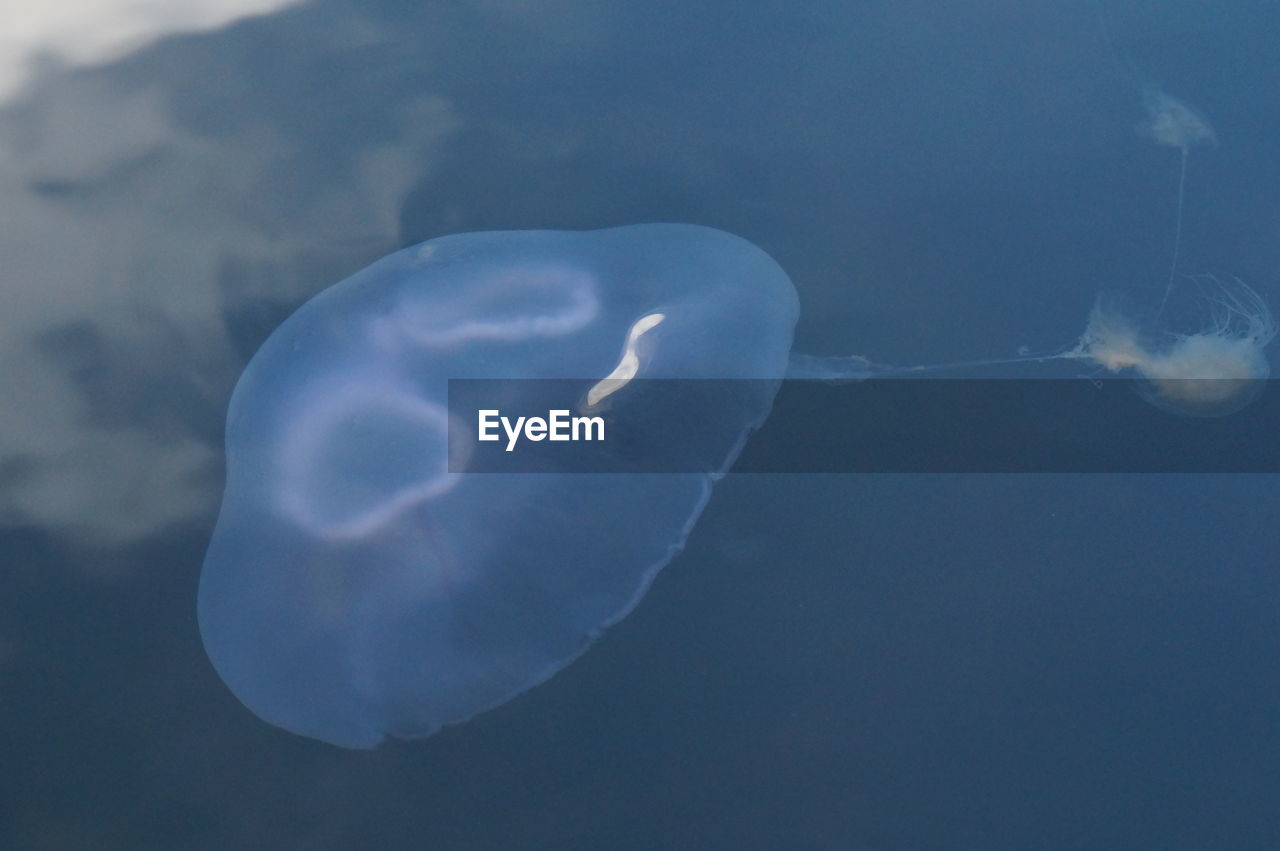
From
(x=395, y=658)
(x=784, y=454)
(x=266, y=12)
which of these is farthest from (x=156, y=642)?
(x=266, y=12)

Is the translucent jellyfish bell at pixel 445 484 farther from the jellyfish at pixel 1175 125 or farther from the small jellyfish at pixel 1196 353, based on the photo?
the jellyfish at pixel 1175 125

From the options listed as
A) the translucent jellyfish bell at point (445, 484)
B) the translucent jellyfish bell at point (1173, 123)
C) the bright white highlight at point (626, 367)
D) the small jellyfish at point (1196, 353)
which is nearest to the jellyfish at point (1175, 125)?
the translucent jellyfish bell at point (1173, 123)

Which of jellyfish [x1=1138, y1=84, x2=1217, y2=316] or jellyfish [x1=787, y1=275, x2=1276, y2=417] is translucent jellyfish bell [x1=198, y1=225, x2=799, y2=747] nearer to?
jellyfish [x1=787, y1=275, x2=1276, y2=417]

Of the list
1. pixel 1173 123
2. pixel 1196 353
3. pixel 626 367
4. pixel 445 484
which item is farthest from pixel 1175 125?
pixel 445 484

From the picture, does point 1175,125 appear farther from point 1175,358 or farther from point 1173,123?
point 1175,358

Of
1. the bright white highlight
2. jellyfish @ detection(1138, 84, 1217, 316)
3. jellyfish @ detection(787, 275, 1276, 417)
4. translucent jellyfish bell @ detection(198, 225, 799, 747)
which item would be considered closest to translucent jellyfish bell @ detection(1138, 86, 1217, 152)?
jellyfish @ detection(1138, 84, 1217, 316)
